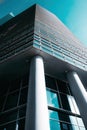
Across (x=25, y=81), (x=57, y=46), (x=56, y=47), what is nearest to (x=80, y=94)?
(x=25, y=81)

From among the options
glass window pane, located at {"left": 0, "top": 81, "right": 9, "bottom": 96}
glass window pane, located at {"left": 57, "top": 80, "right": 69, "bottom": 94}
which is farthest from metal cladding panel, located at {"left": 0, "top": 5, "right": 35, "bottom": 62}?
glass window pane, located at {"left": 57, "top": 80, "right": 69, "bottom": 94}

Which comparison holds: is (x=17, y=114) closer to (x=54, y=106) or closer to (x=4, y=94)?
(x=54, y=106)

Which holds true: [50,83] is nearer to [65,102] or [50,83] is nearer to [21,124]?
[65,102]

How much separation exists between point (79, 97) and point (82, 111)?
1448 mm

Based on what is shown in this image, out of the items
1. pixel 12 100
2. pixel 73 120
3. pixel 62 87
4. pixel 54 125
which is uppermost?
pixel 62 87

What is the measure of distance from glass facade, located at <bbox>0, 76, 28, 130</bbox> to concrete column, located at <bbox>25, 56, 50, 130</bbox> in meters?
2.71

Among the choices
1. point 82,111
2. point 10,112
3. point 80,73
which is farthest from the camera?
point 80,73

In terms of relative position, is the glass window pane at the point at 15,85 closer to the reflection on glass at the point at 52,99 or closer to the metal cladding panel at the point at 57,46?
the reflection on glass at the point at 52,99

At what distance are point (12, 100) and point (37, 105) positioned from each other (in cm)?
607

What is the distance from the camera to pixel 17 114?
38.6 ft

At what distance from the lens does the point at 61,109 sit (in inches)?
508

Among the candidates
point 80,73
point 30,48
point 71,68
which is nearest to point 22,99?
point 30,48

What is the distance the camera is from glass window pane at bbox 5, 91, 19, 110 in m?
13.3

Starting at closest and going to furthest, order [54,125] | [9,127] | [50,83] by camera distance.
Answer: [54,125] → [9,127] → [50,83]
